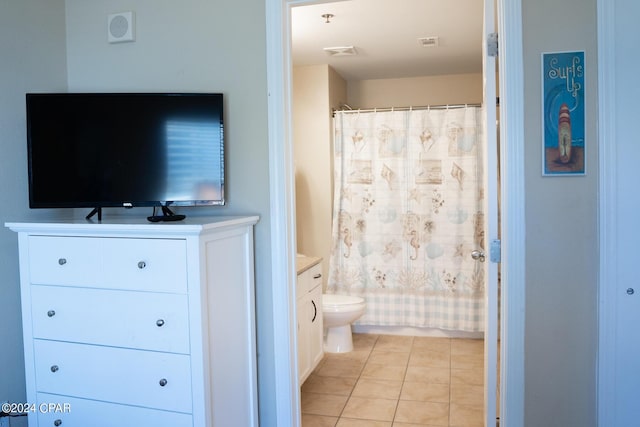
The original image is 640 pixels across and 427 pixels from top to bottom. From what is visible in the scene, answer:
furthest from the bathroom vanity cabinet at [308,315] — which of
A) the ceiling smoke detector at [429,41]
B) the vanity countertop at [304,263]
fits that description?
the ceiling smoke detector at [429,41]

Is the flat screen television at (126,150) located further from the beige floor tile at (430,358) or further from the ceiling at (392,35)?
the beige floor tile at (430,358)

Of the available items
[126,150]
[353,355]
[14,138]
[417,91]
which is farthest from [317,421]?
[417,91]

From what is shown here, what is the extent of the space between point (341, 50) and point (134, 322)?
2.82 metres

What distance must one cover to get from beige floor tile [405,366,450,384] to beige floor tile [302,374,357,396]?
404 millimetres

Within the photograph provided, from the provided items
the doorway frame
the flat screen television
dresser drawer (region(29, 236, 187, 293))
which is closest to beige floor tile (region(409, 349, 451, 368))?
the doorway frame

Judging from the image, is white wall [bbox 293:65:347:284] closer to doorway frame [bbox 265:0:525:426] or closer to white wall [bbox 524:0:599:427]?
doorway frame [bbox 265:0:525:426]

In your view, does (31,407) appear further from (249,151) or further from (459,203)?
(459,203)

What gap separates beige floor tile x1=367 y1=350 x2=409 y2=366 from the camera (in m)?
3.75

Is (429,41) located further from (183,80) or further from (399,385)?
(399,385)

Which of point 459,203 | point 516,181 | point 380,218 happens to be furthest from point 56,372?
point 459,203

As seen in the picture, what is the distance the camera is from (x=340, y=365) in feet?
12.2

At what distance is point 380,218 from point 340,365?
4.17 feet

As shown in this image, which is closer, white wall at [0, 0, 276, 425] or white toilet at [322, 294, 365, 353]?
white wall at [0, 0, 276, 425]

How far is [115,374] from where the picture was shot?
6.34 feet
